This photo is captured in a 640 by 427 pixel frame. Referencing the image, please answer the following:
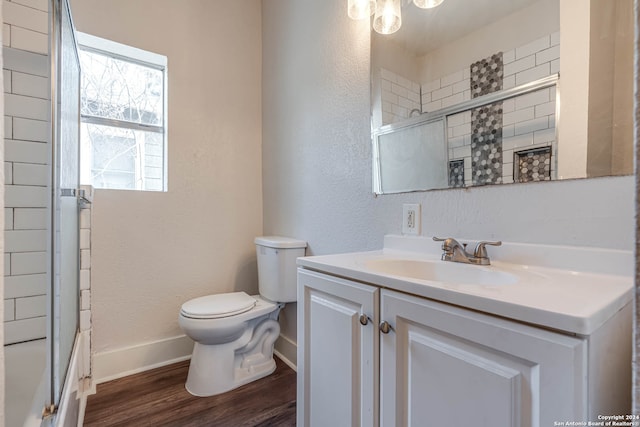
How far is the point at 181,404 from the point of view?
1.49 metres

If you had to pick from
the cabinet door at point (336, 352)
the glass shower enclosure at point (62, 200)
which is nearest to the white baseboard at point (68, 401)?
the glass shower enclosure at point (62, 200)

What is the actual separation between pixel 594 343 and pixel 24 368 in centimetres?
178

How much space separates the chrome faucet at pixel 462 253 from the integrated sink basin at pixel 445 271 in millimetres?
25

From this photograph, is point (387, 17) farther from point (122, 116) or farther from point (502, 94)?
point (122, 116)

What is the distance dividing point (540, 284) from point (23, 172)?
6.79 feet

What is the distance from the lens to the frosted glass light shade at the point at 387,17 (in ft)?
4.36

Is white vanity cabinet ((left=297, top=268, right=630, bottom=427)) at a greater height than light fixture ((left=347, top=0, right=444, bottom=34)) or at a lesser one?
lesser

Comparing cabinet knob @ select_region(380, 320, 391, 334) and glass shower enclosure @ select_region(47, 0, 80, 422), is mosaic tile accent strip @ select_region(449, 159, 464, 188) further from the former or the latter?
glass shower enclosure @ select_region(47, 0, 80, 422)

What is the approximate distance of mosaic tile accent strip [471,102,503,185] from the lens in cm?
99

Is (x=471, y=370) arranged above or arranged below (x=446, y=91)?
below

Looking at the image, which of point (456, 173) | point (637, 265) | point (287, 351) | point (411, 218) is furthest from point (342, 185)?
point (637, 265)

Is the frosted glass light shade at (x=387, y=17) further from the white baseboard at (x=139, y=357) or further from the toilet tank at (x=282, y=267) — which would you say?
the white baseboard at (x=139, y=357)

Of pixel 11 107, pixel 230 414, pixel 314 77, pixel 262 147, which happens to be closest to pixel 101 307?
pixel 230 414

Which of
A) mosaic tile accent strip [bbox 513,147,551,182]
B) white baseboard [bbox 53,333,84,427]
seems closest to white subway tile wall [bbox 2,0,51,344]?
white baseboard [bbox 53,333,84,427]
